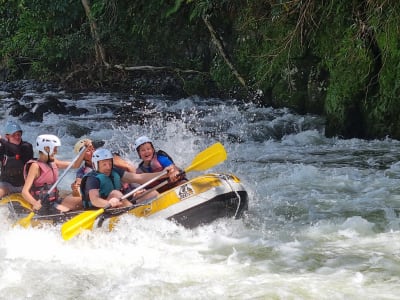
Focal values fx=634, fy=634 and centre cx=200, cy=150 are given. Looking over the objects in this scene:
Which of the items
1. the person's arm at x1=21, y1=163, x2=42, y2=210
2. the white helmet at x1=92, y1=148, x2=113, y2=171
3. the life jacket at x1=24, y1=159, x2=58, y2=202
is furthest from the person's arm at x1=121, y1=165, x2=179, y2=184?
the person's arm at x1=21, y1=163, x2=42, y2=210

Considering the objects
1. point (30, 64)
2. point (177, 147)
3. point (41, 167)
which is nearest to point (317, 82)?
point (177, 147)

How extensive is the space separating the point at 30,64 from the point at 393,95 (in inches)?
475

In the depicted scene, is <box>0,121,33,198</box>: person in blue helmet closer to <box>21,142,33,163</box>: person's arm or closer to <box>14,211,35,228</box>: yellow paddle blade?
<box>21,142,33,163</box>: person's arm

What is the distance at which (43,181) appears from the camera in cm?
616

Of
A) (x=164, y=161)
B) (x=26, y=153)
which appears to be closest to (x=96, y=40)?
(x=26, y=153)

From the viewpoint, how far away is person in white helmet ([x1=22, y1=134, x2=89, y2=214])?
6.04m

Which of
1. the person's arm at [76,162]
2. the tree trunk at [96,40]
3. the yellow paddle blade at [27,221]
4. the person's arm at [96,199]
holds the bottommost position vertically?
the yellow paddle blade at [27,221]

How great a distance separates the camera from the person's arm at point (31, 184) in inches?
232

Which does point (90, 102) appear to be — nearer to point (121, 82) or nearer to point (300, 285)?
point (121, 82)

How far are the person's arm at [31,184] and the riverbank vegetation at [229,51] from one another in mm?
3873

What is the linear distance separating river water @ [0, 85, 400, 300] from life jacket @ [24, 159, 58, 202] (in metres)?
0.38

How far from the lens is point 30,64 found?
1795 centimetres

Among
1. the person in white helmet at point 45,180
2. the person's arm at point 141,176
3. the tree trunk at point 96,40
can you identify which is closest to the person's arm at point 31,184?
the person in white helmet at point 45,180

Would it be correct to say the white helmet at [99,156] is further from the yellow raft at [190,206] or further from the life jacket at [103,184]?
the yellow raft at [190,206]
